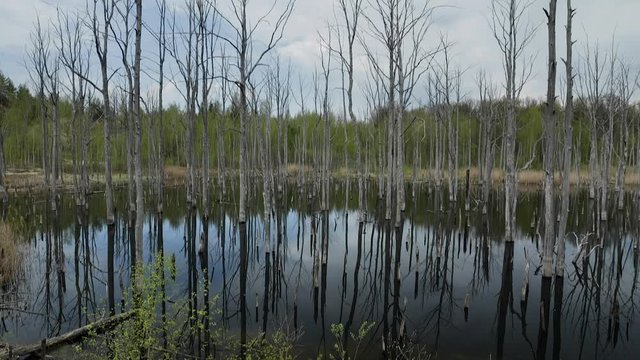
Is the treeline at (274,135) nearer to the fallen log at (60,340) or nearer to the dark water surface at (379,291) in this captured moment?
the dark water surface at (379,291)

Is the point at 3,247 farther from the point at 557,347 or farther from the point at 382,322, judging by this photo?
the point at 557,347

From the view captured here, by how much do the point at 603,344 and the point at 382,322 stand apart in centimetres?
384

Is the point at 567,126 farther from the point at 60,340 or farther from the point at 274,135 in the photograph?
the point at 274,135

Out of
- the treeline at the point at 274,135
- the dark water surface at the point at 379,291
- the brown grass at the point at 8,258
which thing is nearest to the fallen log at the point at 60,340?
the dark water surface at the point at 379,291

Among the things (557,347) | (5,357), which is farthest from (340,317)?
(5,357)

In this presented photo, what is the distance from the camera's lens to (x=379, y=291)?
1029 cm

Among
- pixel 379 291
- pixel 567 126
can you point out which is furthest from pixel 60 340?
pixel 567 126

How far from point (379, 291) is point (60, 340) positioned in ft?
21.8

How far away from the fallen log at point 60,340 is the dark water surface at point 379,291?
2.07 ft

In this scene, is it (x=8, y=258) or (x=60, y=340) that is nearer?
(x=60, y=340)

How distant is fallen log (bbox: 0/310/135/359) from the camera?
17.2ft

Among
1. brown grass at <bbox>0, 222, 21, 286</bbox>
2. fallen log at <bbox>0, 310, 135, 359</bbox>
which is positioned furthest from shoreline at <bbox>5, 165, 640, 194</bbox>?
fallen log at <bbox>0, 310, 135, 359</bbox>

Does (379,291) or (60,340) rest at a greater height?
(60,340)

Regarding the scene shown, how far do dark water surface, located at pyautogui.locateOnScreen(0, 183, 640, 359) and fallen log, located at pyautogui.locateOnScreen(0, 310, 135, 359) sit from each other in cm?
63
